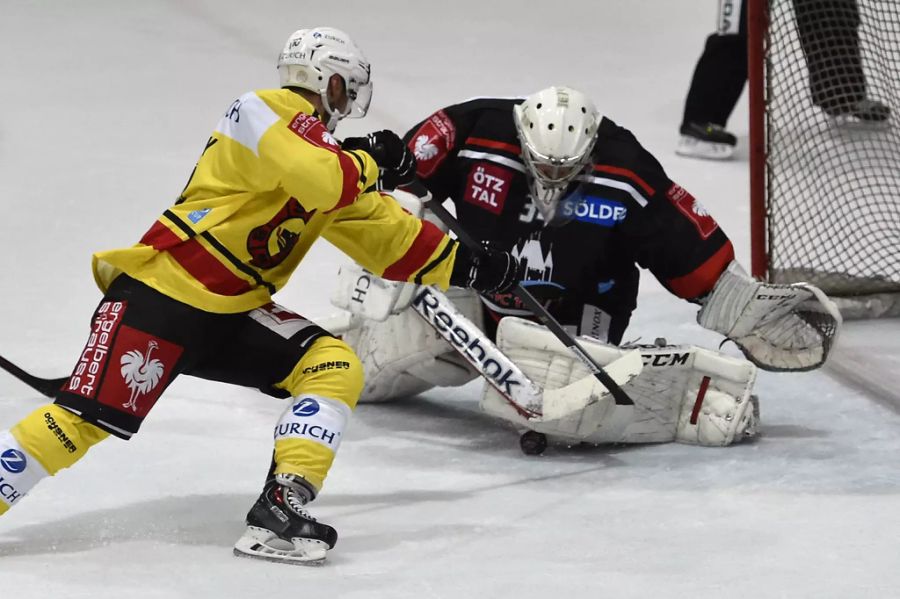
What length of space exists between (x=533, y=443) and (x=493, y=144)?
0.70 metres

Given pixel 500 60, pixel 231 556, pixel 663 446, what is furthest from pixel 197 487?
pixel 500 60

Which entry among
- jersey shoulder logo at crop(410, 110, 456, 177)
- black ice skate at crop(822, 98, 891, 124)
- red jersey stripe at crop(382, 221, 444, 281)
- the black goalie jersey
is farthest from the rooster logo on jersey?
black ice skate at crop(822, 98, 891, 124)

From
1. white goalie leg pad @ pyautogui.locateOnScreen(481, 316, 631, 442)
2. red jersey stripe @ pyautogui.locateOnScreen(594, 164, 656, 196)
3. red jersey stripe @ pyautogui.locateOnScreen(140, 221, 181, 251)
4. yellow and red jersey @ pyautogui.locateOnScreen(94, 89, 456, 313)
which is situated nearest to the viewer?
yellow and red jersey @ pyautogui.locateOnScreen(94, 89, 456, 313)

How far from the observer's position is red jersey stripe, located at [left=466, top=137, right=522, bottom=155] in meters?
4.01

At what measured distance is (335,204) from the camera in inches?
122

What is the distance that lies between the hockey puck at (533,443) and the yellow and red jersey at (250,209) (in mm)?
822

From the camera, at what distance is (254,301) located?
329cm

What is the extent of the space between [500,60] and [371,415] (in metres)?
3.67

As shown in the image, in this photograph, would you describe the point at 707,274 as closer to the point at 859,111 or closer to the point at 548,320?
the point at 548,320

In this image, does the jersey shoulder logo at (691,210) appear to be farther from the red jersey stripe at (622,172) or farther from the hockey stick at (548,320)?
the hockey stick at (548,320)

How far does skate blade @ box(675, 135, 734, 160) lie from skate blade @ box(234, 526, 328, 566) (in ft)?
12.5

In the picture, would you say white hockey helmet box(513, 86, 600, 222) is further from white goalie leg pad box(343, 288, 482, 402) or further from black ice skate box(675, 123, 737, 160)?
black ice skate box(675, 123, 737, 160)

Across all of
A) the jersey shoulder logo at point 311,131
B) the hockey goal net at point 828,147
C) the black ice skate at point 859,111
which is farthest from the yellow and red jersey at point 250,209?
the black ice skate at point 859,111

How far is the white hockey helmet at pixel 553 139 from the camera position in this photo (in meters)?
3.86
